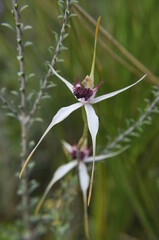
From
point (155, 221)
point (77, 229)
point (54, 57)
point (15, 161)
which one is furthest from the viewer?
point (15, 161)

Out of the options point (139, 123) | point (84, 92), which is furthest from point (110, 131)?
point (84, 92)

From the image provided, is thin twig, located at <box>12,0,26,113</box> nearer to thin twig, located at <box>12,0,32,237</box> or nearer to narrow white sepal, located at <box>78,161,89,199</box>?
thin twig, located at <box>12,0,32,237</box>

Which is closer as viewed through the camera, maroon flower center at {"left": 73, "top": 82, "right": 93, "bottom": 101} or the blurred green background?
maroon flower center at {"left": 73, "top": 82, "right": 93, "bottom": 101}

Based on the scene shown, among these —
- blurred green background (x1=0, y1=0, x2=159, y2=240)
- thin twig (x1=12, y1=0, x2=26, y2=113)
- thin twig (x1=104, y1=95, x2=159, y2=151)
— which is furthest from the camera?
blurred green background (x1=0, y1=0, x2=159, y2=240)

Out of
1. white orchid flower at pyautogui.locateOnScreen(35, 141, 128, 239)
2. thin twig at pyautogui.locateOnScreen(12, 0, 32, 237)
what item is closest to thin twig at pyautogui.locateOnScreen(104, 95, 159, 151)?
white orchid flower at pyautogui.locateOnScreen(35, 141, 128, 239)

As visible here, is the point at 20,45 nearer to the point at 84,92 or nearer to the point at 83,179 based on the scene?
the point at 84,92

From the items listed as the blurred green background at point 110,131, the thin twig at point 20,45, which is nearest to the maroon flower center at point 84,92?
the thin twig at point 20,45

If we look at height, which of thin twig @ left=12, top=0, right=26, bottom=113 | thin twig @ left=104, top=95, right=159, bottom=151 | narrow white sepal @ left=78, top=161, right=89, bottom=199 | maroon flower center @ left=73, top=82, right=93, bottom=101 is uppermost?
thin twig @ left=12, top=0, right=26, bottom=113

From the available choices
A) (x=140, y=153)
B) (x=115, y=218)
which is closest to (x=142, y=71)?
(x=140, y=153)

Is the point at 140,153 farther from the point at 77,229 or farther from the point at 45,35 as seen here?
the point at 45,35
